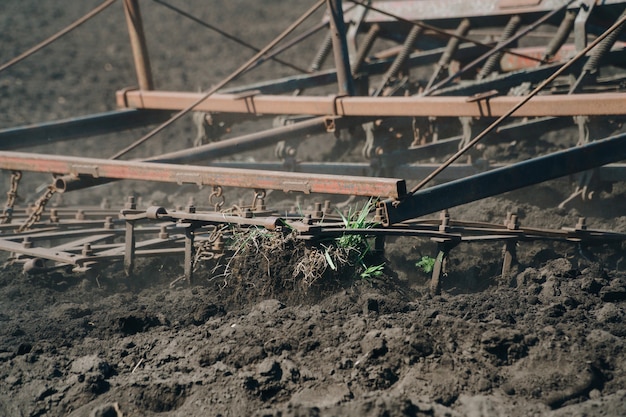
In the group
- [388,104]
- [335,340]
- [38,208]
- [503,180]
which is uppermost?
[388,104]

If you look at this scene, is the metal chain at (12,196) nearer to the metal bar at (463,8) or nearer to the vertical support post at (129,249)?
the vertical support post at (129,249)

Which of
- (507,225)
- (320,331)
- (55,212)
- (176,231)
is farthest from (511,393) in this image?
(55,212)

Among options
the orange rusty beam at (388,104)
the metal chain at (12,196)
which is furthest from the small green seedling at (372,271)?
the metal chain at (12,196)

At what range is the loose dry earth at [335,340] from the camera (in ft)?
14.3

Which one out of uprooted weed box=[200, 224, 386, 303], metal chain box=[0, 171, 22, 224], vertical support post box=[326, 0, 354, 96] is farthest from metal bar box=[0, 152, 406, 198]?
A: vertical support post box=[326, 0, 354, 96]

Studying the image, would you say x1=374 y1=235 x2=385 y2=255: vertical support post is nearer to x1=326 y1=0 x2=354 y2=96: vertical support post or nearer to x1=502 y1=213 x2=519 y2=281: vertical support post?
x1=502 y1=213 x2=519 y2=281: vertical support post

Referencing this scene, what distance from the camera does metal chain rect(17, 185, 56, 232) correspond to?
268 inches

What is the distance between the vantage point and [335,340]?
4.84m

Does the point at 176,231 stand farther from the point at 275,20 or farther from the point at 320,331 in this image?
the point at 275,20

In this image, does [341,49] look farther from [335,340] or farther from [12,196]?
[335,340]

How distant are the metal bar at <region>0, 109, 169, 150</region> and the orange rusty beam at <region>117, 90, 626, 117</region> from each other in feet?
0.55

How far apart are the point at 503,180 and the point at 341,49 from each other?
2.22 meters

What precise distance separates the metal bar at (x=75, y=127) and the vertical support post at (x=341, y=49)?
1937mm

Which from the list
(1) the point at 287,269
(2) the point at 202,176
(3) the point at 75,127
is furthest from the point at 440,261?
(3) the point at 75,127
